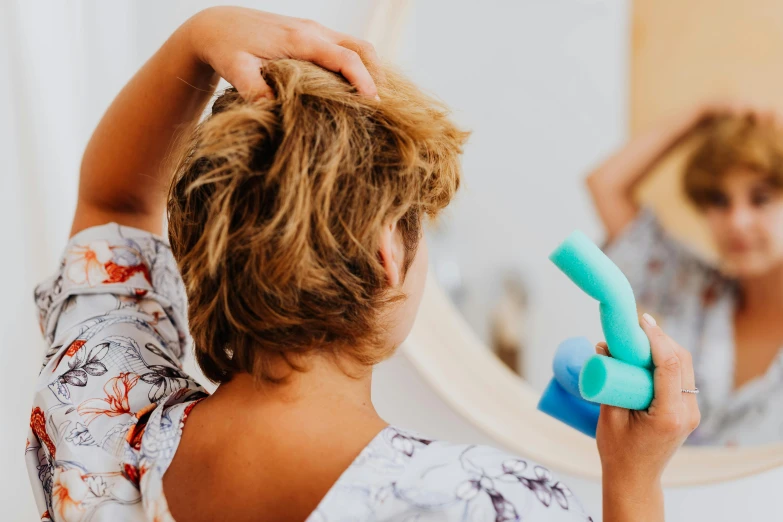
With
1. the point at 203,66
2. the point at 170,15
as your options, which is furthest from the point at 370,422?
the point at 170,15

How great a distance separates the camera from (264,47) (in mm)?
424

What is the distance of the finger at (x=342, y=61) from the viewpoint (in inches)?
15.7

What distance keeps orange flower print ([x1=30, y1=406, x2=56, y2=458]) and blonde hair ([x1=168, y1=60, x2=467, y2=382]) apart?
0.14 meters

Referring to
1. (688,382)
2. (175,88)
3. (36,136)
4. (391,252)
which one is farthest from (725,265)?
(36,136)

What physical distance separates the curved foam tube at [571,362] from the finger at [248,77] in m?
0.28

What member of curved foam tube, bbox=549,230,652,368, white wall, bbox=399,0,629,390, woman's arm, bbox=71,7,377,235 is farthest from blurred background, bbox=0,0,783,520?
curved foam tube, bbox=549,230,652,368

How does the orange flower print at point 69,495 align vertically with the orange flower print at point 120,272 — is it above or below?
below

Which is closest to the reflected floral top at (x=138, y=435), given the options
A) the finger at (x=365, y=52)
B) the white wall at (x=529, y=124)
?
the finger at (x=365, y=52)

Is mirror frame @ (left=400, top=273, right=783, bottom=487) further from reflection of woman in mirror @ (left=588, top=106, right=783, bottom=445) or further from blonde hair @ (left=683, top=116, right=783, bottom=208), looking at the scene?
blonde hair @ (left=683, top=116, right=783, bottom=208)

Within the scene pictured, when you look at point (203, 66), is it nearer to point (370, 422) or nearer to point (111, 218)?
point (111, 218)

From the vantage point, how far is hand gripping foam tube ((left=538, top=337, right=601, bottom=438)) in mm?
498

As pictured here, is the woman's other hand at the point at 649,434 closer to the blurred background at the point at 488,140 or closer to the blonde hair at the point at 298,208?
the blonde hair at the point at 298,208

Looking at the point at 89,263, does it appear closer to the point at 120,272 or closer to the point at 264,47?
the point at 120,272

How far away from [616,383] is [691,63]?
0.44m
